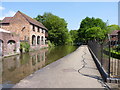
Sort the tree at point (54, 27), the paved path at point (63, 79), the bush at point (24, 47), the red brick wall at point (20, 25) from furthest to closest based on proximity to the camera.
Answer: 1. the tree at point (54, 27)
2. the red brick wall at point (20, 25)
3. the bush at point (24, 47)
4. the paved path at point (63, 79)

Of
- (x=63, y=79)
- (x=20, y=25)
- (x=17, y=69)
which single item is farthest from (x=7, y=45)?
(x=63, y=79)

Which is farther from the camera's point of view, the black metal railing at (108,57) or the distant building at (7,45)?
the distant building at (7,45)

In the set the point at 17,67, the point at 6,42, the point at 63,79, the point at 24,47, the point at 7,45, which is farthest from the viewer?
the point at 24,47

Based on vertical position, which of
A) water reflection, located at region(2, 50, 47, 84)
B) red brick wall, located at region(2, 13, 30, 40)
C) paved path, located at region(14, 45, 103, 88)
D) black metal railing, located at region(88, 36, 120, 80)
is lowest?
water reflection, located at region(2, 50, 47, 84)

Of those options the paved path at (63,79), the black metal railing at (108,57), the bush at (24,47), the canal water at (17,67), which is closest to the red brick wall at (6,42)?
the bush at (24,47)

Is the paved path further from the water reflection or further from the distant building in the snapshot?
the distant building

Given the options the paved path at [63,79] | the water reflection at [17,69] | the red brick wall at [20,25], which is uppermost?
the red brick wall at [20,25]

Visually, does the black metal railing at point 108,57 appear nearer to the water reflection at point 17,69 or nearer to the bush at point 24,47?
the water reflection at point 17,69

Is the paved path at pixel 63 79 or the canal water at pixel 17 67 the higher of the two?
the paved path at pixel 63 79

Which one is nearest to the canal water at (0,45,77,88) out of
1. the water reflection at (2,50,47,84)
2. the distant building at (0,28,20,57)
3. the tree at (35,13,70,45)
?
the water reflection at (2,50,47,84)

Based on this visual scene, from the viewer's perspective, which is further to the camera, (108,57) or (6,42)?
(6,42)

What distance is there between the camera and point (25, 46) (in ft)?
76.8

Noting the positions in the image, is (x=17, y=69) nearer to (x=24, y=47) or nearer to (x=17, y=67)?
(x=17, y=67)

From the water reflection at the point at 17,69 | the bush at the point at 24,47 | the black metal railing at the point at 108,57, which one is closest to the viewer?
the black metal railing at the point at 108,57
